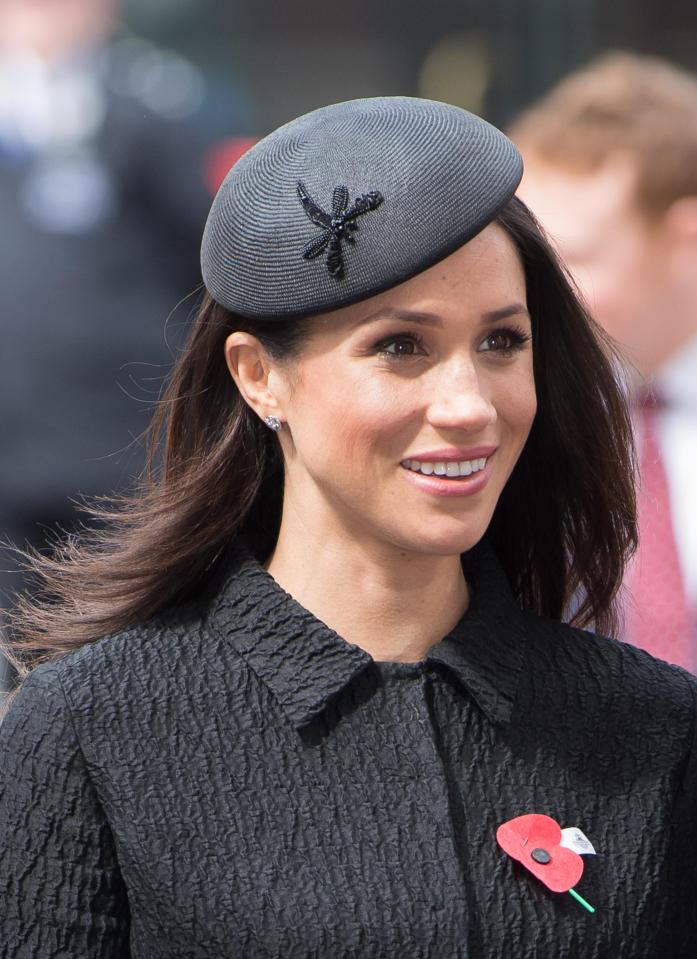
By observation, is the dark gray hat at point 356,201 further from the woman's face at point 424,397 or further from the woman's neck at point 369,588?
the woman's neck at point 369,588

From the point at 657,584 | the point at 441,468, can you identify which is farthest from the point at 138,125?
the point at 441,468

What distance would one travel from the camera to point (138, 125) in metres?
5.19

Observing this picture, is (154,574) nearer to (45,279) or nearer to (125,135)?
(45,279)

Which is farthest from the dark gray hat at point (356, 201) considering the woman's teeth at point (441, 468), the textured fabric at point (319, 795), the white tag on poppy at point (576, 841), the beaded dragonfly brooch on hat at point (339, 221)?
the white tag on poppy at point (576, 841)

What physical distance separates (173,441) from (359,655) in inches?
17.3

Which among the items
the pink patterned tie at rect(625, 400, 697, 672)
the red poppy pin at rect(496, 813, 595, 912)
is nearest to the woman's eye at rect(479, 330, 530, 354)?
the red poppy pin at rect(496, 813, 595, 912)

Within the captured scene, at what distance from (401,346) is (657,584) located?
144 cm

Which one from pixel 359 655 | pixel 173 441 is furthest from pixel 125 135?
pixel 359 655

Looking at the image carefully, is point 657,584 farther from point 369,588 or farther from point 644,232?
point 369,588

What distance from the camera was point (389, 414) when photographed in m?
2.43

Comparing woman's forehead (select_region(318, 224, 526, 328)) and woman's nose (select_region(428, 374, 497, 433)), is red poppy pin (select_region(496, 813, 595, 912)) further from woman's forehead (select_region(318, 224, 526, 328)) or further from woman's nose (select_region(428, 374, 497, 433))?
woman's forehead (select_region(318, 224, 526, 328))

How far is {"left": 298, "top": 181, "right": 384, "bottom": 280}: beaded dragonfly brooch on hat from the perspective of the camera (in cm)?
242

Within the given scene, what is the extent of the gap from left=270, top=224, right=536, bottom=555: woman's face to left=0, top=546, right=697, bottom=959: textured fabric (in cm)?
22

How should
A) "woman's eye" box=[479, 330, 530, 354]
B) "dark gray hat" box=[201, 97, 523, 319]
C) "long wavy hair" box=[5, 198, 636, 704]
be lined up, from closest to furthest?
"dark gray hat" box=[201, 97, 523, 319] → "woman's eye" box=[479, 330, 530, 354] → "long wavy hair" box=[5, 198, 636, 704]
